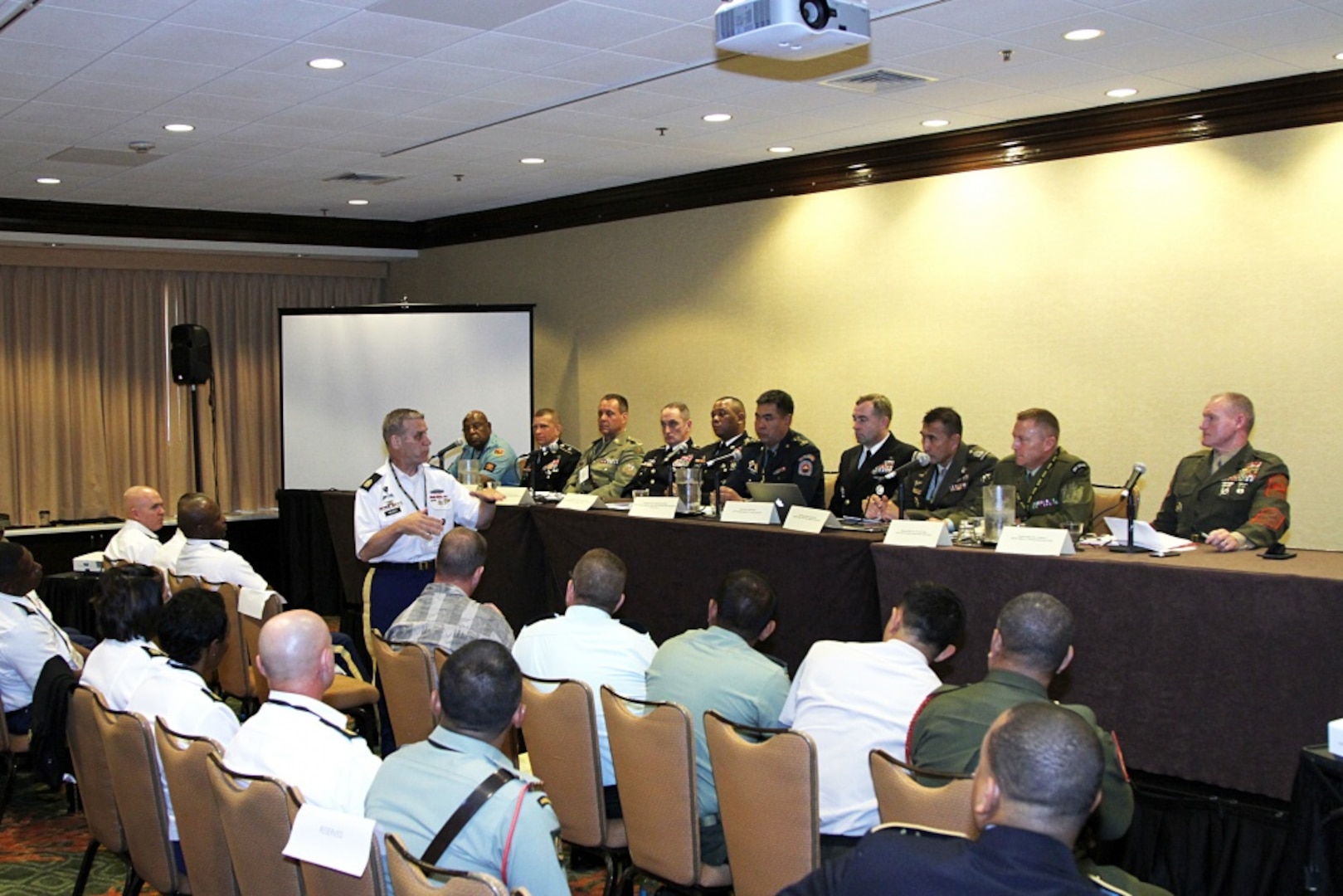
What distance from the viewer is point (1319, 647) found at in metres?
3.74

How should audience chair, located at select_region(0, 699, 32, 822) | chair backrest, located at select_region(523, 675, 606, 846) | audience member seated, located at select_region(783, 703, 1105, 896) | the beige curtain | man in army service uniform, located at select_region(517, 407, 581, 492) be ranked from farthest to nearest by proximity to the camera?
the beige curtain
man in army service uniform, located at select_region(517, 407, 581, 492)
audience chair, located at select_region(0, 699, 32, 822)
chair backrest, located at select_region(523, 675, 606, 846)
audience member seated, located at select_region(783, 703, 1105, 896)

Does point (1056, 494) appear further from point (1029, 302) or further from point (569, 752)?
point (569, 752)

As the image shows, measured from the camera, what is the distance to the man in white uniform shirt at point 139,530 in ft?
21.7

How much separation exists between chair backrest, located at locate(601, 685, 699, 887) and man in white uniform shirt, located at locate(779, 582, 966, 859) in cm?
30

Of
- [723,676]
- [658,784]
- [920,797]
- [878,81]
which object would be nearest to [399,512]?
[723,676]

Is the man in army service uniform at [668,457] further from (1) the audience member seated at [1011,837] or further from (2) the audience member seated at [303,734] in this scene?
(1) the audience member seated at [1011,837]

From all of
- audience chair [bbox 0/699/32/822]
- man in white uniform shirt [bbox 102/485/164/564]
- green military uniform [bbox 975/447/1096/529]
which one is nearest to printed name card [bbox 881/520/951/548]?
green military uniform [bbox 975/447/1096/529]

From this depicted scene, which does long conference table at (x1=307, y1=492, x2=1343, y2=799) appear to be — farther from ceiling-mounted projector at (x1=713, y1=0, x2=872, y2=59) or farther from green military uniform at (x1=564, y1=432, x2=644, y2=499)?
green military uniform at (x1=564, y1=432, x2=644, y2=499)

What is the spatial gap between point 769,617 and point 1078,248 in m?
4.15

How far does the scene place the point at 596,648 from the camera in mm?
3842

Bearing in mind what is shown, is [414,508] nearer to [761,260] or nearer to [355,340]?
[761,260]

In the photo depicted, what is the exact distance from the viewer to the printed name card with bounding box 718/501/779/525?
5.48 m

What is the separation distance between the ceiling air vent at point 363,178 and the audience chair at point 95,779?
560 cm

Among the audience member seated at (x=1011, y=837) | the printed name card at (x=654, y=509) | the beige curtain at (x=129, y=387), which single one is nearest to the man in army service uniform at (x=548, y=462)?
the printed name card at (x=654, y=509)
